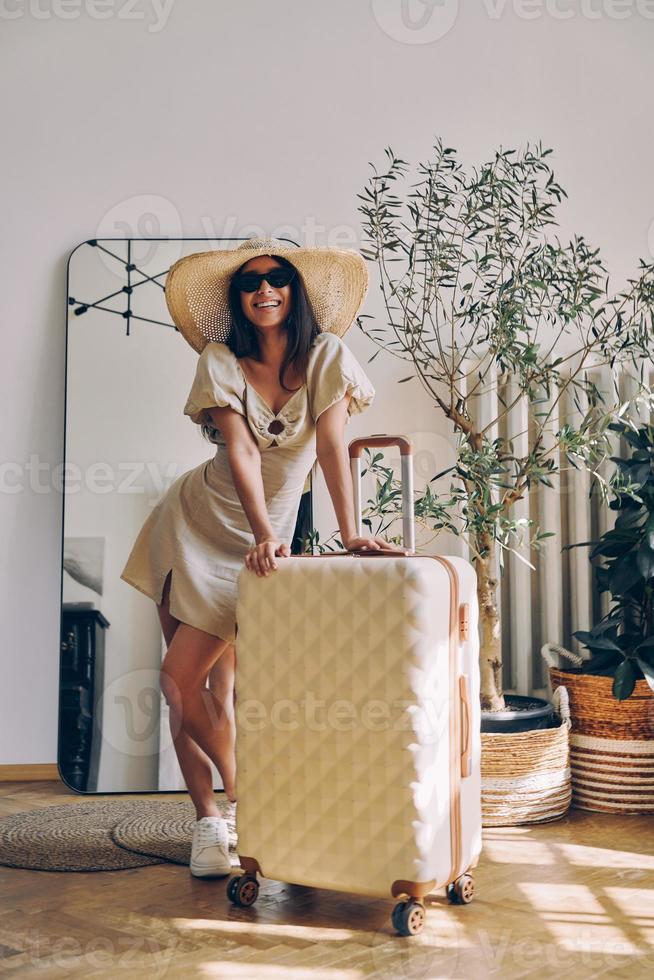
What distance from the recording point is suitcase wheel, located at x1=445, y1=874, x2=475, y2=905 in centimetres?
182

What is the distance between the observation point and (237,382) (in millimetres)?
2051

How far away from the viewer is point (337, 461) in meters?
2.04

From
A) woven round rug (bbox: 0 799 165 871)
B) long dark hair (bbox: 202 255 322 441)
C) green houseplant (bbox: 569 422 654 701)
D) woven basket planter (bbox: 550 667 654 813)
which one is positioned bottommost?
woven round rug (bbox: 0 799 165 871)

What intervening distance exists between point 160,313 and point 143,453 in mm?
436

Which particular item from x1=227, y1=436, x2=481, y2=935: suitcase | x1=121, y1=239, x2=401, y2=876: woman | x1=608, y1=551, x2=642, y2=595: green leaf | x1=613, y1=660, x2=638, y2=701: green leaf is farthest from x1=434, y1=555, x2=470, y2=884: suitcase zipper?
x1=608, y1=551, x2=642, y2=595: green leaf

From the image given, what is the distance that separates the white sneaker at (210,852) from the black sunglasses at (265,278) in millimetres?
1126

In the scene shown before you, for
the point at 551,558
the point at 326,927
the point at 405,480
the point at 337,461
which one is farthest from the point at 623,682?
the point at 326,927

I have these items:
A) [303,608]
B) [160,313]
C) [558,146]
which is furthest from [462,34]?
[303,608]

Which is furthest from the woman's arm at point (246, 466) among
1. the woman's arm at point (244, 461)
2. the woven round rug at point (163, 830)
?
the woven round rug at point (163, 830)

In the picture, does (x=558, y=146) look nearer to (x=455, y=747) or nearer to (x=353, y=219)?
(x=353, y=219)

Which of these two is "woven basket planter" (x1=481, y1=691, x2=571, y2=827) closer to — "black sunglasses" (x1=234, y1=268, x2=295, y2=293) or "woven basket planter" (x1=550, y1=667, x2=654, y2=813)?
"woven basket planter" (x1=550, y1=667, x2=654, y2=813)

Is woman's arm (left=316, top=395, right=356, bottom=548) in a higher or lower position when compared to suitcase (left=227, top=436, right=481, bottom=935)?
higher

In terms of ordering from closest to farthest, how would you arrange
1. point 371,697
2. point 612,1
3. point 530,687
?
point 371,697
point 530,687
point 612,1

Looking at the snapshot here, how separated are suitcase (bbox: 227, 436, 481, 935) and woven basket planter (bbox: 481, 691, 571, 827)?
0.63m
